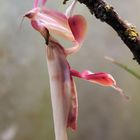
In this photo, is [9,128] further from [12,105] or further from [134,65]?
[134,65]

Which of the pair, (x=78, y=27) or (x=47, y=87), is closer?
(x=78, y=27)

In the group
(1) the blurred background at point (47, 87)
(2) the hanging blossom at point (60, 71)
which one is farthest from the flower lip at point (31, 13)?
(1) the blurred background at point (47, 87)

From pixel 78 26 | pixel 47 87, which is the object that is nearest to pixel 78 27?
pixel 78 26

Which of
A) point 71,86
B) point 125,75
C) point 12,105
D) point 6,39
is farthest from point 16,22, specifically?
point 71,86

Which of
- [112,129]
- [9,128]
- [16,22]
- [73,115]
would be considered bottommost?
[9,128]

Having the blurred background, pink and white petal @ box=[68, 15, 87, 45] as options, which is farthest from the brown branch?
the blurred background

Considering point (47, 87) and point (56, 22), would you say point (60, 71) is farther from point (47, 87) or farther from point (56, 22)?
point (47, 87)

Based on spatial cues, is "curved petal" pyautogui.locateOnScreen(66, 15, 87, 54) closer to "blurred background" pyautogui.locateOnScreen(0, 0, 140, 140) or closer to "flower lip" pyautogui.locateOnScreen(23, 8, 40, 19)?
"flower lip" pyautogui.locateOnScreen(23, 8, 40, 19)
